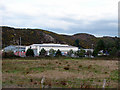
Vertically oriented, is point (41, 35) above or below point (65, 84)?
above

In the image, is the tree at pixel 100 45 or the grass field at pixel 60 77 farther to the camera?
the tree at pixel 100 45

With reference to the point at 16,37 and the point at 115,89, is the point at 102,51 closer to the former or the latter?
the point at 16,37

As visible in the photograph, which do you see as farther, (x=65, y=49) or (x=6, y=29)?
(x=6, y=29)

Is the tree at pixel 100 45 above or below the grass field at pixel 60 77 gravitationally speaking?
above

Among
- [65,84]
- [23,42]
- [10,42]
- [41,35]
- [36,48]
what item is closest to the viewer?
[65,84]

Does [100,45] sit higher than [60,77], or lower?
higher

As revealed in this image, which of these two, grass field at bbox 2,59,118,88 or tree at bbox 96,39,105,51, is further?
tree at bbox 96,39,105,51

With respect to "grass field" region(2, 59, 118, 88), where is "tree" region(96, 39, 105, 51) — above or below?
above

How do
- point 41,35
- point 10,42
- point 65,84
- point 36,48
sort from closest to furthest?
1. point 65,84
2. point 36,48
3. point 10,42
4. point 41,35

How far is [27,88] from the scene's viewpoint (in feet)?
42.5

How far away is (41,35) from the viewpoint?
14875 centimetres

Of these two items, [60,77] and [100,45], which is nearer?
[60,77]

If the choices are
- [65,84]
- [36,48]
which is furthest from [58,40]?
[65,84]

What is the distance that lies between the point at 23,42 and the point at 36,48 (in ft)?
113
